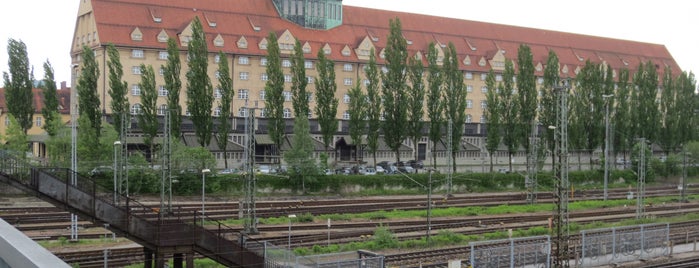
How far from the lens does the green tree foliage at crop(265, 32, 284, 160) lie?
210 ft

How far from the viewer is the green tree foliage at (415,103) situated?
69750mm

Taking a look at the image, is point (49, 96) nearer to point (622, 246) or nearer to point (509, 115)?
point (509, 115)

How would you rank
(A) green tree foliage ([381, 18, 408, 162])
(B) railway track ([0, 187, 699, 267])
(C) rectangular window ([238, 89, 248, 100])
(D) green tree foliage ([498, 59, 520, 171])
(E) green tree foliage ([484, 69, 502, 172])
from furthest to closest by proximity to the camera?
(C) rectangular window ([238, 89, 248, 100]), (D) green tree foliage ([498, 59, 520, 171]), (E) green tree foliage ([484, 69, 502, 172]), (A) green tree foliage ([381, 18, 408, 162]), (B) railway track ([0, 187, 699, 267])

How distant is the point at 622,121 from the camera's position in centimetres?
8169

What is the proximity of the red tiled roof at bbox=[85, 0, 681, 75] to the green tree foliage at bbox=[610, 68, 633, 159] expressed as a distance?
16.0 m

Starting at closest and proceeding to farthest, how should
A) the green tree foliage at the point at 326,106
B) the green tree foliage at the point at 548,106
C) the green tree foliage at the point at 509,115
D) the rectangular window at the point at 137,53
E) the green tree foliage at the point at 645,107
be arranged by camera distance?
the green tree foliage at the point at 326,106
the rectangular window at the point at 137,53
the green tree foliage at the point at 509,115
the green tree foliage at the point at 548,106
the green tree foliage at the point at 645,107

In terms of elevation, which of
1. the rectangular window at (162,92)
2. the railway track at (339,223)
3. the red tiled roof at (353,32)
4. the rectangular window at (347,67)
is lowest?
the railway track at (339,223)

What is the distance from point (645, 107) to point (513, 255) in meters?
61.7

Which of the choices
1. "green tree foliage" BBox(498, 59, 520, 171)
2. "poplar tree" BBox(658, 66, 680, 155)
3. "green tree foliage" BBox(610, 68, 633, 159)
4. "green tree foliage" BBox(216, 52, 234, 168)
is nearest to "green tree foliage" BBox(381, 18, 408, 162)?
"green tree foliage" BBox(498, 59, 520, 171)

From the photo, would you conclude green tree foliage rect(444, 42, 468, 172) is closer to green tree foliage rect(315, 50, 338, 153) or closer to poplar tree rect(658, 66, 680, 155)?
green tree foliage rect(315, 50, 338, 153)

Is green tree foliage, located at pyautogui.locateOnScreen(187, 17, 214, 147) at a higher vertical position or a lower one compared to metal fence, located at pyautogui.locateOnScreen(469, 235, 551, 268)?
higher

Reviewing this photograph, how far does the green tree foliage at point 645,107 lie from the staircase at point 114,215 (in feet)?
233

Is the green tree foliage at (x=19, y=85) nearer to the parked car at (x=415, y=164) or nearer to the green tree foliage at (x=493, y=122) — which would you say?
the parked car at (x=415, y=164)

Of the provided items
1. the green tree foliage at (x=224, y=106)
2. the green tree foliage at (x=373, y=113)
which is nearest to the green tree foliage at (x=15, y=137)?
the green tree foliage at (x=224, y=106)
